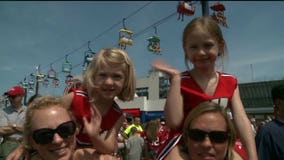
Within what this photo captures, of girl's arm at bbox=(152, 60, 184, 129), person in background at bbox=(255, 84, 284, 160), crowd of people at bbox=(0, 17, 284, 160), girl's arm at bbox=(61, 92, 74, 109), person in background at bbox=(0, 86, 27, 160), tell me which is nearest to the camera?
crowd of people at bbox=(0, 17, 284, 160)

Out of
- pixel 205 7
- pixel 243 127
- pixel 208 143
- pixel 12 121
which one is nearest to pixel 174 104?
pixel 208 143

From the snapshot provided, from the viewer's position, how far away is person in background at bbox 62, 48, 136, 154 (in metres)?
2.69

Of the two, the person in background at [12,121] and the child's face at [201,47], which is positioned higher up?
the child's face at [201,47]

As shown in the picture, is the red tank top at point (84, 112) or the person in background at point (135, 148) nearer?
the red tank top at point (84, 112)

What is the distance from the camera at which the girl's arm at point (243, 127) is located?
7.99ft

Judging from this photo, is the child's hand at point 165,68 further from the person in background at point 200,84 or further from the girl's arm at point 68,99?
the girl's arm at point 68,99

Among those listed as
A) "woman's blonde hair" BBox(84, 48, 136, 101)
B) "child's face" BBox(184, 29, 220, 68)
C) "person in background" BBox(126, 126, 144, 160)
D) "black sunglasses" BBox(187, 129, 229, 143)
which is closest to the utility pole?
"person in background" BBox(126, 126, 144, 160)

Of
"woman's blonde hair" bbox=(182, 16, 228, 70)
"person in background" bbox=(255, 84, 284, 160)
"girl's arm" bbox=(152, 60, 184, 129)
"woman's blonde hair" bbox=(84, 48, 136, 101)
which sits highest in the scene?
"woman's blonde hair" bbox=(182, 16, 228, 70)

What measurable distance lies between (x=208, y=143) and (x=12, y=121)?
5.87 m

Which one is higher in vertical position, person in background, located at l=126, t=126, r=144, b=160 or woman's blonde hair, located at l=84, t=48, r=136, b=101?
woman's blonde hair, located at l=84, t=48, r=136, b=101

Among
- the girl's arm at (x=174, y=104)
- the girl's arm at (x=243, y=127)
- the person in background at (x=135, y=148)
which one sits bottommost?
the person in background at (x=135, y=148)

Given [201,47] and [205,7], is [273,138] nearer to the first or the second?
[201,47]

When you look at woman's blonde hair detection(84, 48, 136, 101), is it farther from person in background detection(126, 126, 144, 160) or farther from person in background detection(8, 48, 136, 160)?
person in background detection(126, 126, 144, 160)

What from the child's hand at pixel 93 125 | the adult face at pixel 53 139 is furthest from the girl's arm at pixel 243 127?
the adult face at pixel 53 139
